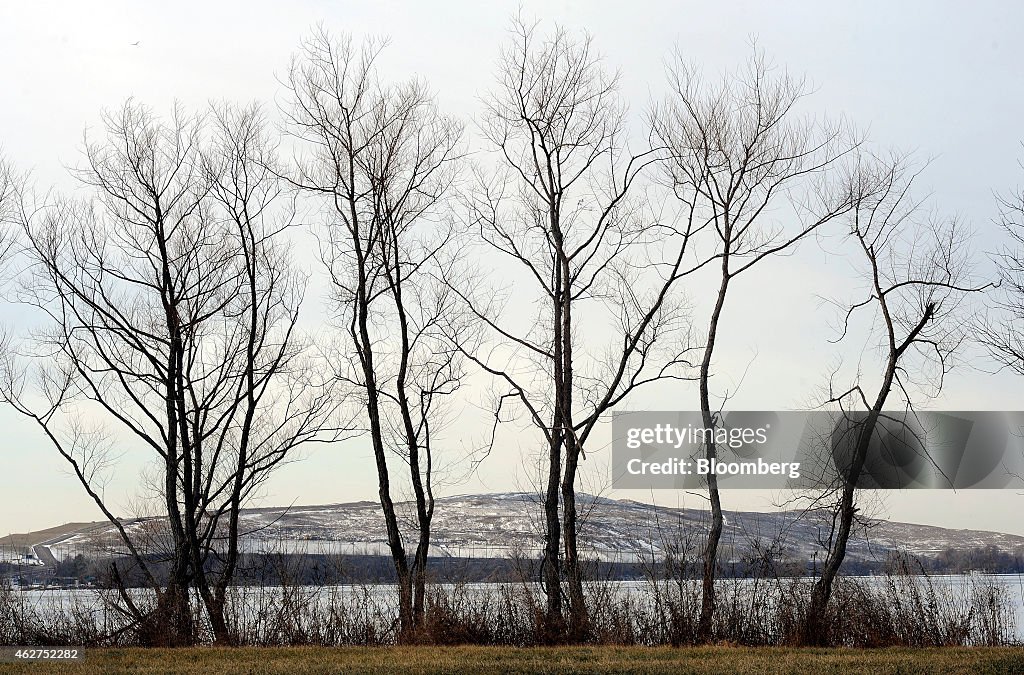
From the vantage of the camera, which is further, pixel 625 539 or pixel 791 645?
pixel 625 539

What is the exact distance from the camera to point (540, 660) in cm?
1025

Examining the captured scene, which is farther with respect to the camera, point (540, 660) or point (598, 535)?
point (598, 535)

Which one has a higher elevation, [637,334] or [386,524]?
[637,334]

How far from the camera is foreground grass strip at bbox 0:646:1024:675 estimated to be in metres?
9.61

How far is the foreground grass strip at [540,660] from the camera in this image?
9609 mm

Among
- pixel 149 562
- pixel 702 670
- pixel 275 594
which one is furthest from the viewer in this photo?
pixel 149 562

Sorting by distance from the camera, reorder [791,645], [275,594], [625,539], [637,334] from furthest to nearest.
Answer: [637,334], [625,539], [275,594], [791,645]

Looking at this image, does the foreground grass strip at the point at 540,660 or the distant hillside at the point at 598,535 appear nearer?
the foreground grass strip at the point at 540,660

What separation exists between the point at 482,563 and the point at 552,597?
1.06 meters

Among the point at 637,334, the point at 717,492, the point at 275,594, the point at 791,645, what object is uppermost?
the point at 637,334

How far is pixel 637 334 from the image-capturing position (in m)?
15.6

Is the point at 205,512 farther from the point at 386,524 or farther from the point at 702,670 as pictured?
the point at 702,670

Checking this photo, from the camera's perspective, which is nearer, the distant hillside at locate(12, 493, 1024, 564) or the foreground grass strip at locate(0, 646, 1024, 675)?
the foreground grass strip at locate(0, 646, 1024, 675)

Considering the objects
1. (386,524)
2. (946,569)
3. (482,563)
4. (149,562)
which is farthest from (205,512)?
(946,569)
